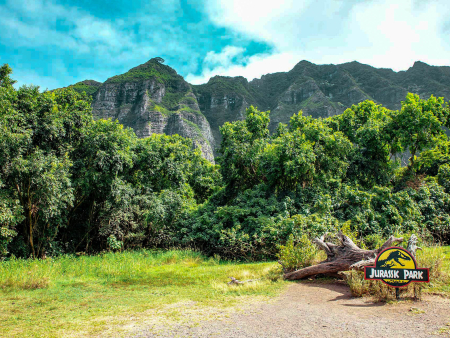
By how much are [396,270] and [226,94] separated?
10956cm

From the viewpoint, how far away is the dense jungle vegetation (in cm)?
1188

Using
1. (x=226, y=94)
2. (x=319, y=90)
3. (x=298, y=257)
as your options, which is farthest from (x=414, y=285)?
(x=226, y=94)

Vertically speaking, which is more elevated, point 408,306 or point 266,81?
point 266,81

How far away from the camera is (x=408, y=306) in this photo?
5129mm

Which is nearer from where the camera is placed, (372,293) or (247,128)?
(372,293)

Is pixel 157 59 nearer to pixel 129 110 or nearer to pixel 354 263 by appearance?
pixel 129 110

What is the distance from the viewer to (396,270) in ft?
17.9

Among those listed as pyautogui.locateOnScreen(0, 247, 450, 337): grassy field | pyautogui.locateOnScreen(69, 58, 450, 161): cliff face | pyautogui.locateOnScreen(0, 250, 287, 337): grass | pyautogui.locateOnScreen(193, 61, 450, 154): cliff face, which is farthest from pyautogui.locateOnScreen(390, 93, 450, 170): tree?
pyautogui.locateOnScreen(193, 61, 450, 154): cliff face

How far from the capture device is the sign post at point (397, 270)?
Answer: 17.4ft

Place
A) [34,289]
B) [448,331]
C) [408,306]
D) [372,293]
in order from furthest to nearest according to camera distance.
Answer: [34,289] → [372,293] → [408,306] → [448,331]

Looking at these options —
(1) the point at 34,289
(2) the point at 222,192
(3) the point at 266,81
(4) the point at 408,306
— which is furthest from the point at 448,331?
(3) the point at 266,81

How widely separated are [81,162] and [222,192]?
8.35 metres

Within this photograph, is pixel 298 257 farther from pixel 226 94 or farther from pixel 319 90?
pixel 226 94

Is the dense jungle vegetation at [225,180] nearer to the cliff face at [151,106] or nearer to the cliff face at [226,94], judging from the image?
the cliff face at [151,106]
